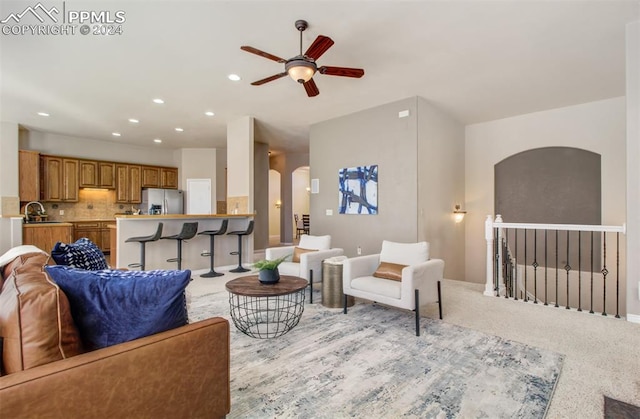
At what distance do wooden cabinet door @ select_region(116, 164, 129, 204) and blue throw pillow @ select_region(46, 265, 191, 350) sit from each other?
8.40 m

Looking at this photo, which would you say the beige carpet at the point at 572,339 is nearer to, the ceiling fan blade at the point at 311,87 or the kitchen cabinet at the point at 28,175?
the ceiling fan blade at the point at 311,87

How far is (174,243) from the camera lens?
5.73 m

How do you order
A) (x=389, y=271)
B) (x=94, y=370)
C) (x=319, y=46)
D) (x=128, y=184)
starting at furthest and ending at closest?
(x=128, y=184) < (x=389, y=271) < (x=319, y=46) < (x=94, y=370)

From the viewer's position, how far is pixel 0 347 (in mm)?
1100

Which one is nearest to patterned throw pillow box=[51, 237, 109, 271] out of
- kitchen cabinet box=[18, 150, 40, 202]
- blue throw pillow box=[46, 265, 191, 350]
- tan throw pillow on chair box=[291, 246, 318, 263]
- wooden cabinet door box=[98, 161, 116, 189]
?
blue throw pillow box=[46, 265, 191, 350]

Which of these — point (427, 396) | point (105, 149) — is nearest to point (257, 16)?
point (427, 396)

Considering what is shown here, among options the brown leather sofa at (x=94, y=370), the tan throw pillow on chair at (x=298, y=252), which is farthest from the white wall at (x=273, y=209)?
the brown leather sofa at (x=94, y=370)

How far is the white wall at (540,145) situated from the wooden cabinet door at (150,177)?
8.44 meters

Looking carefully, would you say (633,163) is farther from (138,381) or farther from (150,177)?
(150,177)

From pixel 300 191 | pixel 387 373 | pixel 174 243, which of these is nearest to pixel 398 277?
pixel 387 373

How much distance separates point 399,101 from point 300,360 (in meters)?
4.42

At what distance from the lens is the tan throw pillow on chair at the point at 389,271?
331cm

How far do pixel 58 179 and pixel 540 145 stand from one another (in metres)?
10.8

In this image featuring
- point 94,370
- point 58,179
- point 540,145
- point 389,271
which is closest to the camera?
point 94,370
